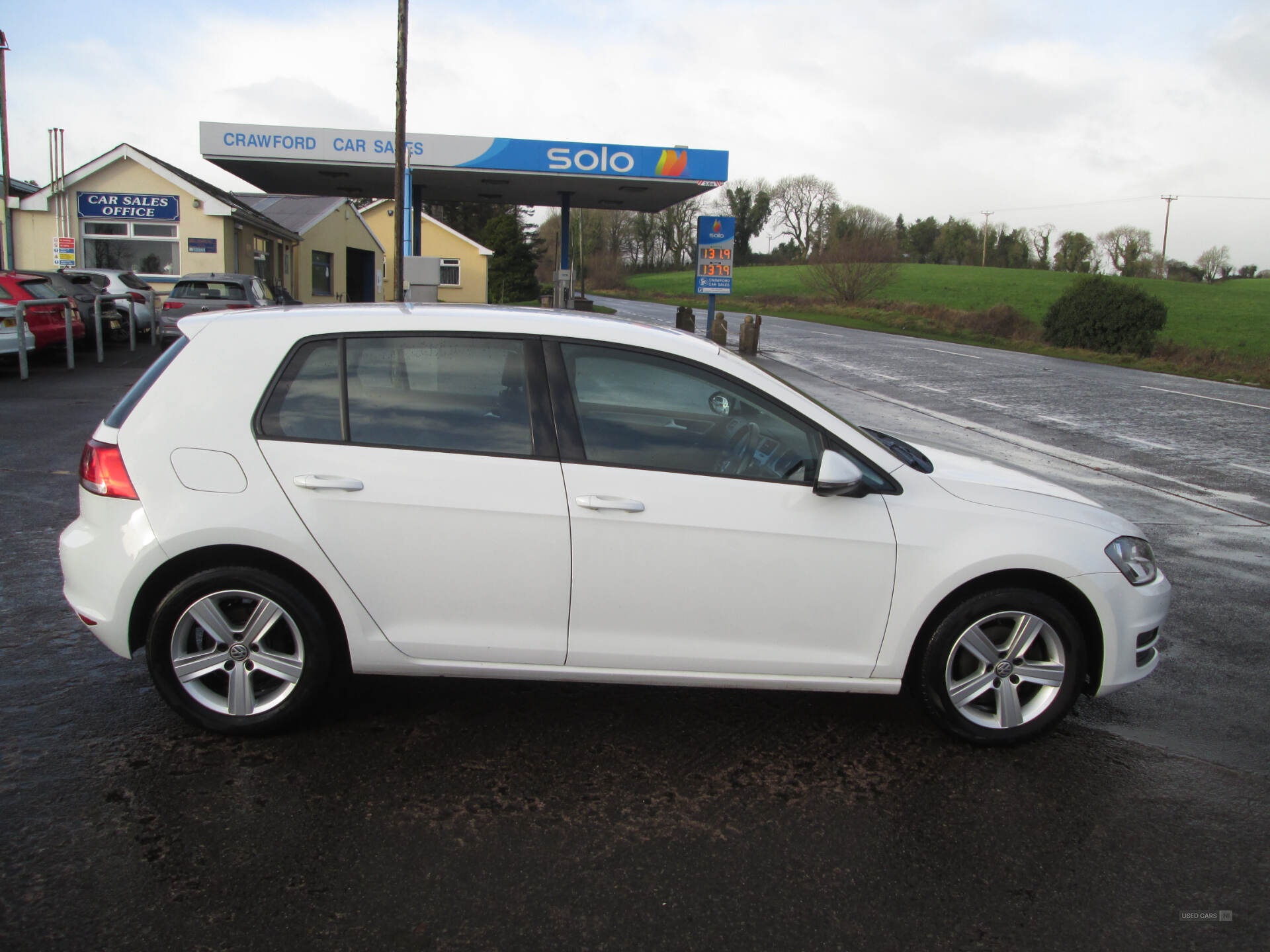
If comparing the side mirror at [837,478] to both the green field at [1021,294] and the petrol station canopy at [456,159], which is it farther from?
the green field at [1021,294]

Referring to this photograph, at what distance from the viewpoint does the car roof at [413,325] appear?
3799 millimetres

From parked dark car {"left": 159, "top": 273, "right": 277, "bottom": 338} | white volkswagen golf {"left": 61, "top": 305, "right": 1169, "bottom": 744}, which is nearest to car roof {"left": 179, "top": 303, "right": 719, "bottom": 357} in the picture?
white volkswagen golf {"left": 61, "top": 305, "right": 1169, "bottom": 744}

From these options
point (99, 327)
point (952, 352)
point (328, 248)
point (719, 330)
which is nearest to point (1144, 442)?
point (719, 330)

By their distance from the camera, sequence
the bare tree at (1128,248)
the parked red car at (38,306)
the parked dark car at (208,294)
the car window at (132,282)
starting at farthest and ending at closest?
the bare tree at (1128,248), the car window at (132,282), the parked dark car at (208,294), the parked red car at (38,306)

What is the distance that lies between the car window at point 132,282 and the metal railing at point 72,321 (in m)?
1.20

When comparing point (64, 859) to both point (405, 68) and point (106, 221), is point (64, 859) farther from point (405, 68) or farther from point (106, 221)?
point (106, 221)

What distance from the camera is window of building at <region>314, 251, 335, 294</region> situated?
4253 centimetres

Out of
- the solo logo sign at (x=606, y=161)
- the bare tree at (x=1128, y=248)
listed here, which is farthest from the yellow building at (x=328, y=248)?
the bare tree at (x=1128, y=248)

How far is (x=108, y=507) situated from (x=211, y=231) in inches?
1166

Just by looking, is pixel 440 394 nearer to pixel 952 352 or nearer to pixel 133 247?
pixel 952 352

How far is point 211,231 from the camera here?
30172 mm

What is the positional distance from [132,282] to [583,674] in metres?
26.3

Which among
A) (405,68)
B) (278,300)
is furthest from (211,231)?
(405,68)

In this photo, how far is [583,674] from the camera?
12.2 ft
